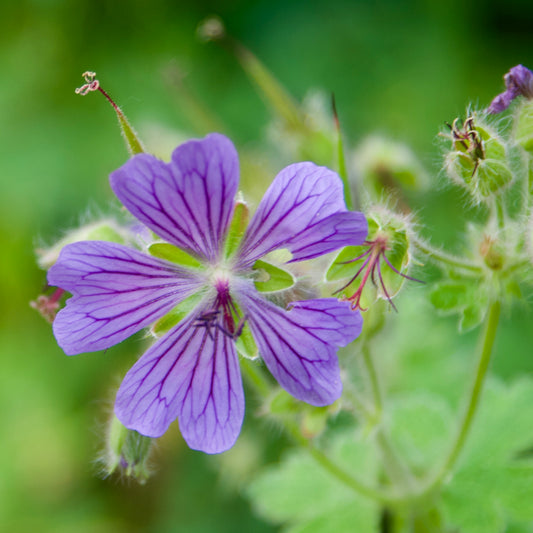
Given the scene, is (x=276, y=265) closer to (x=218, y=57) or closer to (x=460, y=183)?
(x=460, y=183)

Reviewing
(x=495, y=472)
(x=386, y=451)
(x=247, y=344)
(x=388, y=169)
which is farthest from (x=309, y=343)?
(x=495, y=472)

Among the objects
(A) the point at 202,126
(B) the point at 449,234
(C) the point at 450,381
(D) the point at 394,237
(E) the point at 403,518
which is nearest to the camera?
(D) the point at 394,237

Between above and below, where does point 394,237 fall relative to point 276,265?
below

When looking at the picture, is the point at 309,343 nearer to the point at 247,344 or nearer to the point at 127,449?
the point at 247,344

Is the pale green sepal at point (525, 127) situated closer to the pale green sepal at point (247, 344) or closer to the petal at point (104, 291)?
the pale green sepal at point (247, 344)

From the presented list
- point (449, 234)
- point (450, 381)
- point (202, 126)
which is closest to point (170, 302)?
point (202, 126)

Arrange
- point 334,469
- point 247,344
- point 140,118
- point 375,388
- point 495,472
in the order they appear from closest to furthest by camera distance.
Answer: point 247,344 < point 375,388 < point 334,469 < point 495,472 < point 140,118

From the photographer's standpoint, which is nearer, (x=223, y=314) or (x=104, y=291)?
(x=104, y=291)

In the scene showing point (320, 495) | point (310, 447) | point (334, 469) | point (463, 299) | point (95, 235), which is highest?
point (95, 235)
